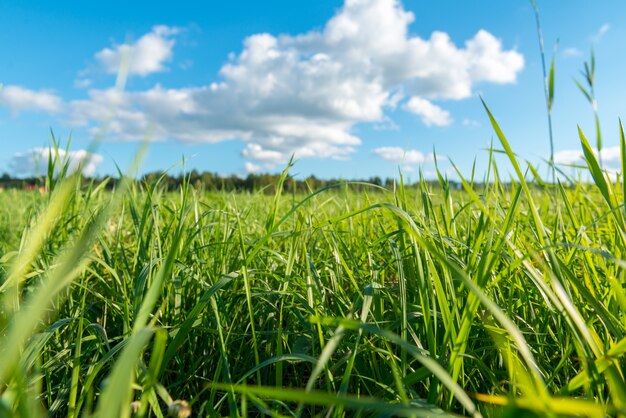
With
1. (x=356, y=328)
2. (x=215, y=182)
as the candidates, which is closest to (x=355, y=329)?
(x=356, y=328)

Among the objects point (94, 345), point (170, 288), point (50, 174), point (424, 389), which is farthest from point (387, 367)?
point (50, 174)

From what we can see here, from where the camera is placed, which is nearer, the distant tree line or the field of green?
the field of green

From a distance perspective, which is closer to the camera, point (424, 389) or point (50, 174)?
point (424, 389)

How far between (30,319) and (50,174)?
136cm

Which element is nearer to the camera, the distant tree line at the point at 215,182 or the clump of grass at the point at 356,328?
the clump of grass at the point at 356,328

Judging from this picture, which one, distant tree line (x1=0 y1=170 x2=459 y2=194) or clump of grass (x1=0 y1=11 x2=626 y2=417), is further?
distant tree line (x1=0 y1=170 x2=459 y2=194)

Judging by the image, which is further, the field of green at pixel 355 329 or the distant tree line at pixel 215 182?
the distant tree line at pixel 215 182

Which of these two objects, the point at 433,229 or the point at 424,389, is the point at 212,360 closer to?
the point at 424,389

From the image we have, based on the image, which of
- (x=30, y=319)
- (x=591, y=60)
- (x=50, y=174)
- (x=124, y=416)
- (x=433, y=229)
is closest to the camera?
(x=30, y=319)

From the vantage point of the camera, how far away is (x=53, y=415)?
869mm

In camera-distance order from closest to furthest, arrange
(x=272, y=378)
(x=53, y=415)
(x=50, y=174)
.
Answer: (x=53, y=415), (x=272, y=378), (x=50, y=174)

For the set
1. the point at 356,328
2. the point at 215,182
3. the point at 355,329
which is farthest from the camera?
the point at 215,182

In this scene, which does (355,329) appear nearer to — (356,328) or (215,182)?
(356,328)

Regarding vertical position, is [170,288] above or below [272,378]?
above
